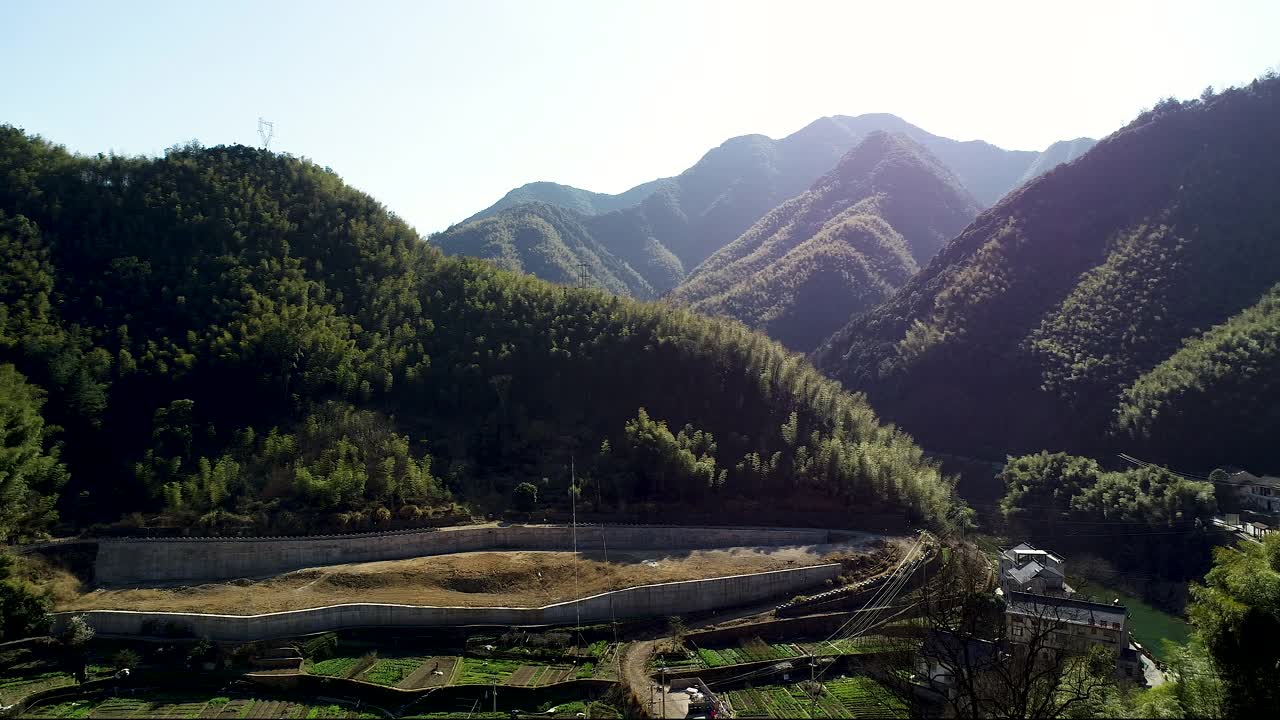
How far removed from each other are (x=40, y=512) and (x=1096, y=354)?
213 feet

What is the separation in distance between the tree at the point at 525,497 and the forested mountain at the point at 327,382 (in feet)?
5.05

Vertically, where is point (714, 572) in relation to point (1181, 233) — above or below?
below

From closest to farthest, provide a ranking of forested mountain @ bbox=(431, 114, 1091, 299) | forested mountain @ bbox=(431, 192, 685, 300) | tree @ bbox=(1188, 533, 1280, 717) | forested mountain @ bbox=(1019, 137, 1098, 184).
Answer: tree @ bbox=(1188, 533, 1280, 717), forested mountain @ bbox=(431, 192, 685, 300), forested mountain @ bbox=(431, 114, 1091, 299), forested mountain @ bbox=(1019, 137, 1098, 184)

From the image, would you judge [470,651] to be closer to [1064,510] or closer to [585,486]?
[585,486]

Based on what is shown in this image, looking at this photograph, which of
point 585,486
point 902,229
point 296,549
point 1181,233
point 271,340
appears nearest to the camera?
point 296,549

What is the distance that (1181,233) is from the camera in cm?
6191

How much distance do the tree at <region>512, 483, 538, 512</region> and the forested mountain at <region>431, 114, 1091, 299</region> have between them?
71.8 metres

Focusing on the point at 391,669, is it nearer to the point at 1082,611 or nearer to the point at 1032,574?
the point at 1082,611

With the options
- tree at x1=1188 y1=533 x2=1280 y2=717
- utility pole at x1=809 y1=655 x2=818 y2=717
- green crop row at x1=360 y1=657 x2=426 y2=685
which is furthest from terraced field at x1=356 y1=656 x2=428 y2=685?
tree at x1=1188 y1=533 x2=1280 y2=717

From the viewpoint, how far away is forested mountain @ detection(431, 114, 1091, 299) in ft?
377

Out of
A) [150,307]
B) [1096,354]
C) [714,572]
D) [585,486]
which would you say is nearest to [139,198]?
[150,307]

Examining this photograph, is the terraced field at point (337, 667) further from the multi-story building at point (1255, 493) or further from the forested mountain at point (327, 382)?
the multi-story building at point (1255, 493)

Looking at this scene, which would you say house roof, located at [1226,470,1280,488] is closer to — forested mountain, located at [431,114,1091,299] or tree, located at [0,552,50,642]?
tree, located at [0,552,50,642]

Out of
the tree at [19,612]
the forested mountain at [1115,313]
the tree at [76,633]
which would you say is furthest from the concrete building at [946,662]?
the forested mountain at [1115,313]
